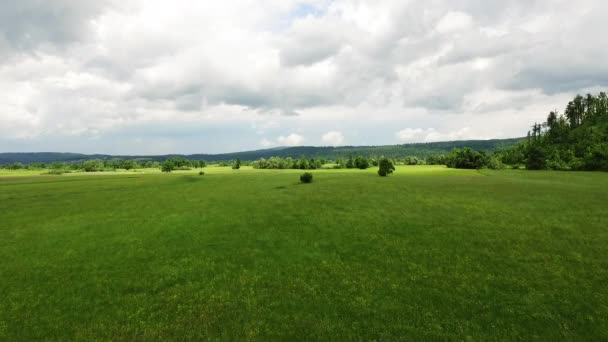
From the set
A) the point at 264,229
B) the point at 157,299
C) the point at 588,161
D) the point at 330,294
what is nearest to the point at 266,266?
the point at 330,294

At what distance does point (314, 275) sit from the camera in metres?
17.9

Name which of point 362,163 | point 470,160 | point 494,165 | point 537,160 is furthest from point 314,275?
point 362,163

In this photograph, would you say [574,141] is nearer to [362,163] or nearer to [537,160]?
[537,160]

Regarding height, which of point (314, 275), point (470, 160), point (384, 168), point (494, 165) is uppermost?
point (470, 160)

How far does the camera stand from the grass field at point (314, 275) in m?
12.6

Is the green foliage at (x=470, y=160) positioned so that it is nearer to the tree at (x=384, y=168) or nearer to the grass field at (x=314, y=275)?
the tree at (x=384, y=168)

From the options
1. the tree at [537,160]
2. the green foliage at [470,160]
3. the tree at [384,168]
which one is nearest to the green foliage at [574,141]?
the tree at [537,160]

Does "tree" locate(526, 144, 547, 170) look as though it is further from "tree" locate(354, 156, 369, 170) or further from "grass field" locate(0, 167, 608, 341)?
"grass field" locate(0, 167, 608, 341)

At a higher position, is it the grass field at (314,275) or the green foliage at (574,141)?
the green foliage at (574,141)

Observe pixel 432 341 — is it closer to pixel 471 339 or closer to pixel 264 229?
pixel 471 339

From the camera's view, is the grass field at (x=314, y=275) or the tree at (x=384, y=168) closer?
the grass field at (x=314, y=275)

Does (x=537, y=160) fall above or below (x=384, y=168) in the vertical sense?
above

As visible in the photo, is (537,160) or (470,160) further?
(470,160)

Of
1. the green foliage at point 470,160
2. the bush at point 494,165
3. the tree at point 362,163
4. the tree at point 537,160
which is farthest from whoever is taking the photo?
the tree at point 362,163
